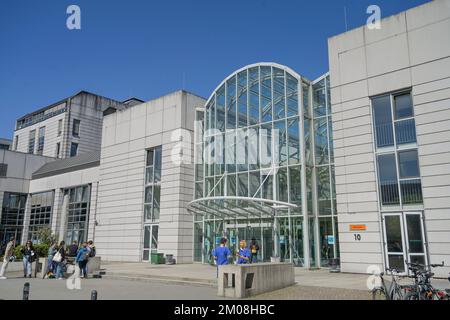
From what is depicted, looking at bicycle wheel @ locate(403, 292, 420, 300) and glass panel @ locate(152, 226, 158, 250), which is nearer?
bicycle wheel @ locate(403, 292, 420, 300)

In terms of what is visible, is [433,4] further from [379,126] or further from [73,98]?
[73,98]

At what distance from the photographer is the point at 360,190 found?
18625 millimetres

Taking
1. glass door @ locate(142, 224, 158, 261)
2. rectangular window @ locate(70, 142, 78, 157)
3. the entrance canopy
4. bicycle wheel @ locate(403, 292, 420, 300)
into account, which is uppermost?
rectangular window @ locate(70, 142, 78, 157)

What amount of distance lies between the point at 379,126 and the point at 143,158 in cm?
1810

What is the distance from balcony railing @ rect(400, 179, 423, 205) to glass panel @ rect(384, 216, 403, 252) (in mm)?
916

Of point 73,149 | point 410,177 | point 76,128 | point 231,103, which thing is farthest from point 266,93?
point 76,128

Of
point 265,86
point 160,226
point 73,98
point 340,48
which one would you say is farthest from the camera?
point 73,98

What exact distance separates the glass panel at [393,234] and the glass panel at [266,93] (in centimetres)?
1005

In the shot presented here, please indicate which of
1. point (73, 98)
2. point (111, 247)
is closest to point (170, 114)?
point (111, 247)

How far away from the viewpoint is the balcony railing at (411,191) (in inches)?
669

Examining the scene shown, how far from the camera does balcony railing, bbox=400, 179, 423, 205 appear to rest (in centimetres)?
1700

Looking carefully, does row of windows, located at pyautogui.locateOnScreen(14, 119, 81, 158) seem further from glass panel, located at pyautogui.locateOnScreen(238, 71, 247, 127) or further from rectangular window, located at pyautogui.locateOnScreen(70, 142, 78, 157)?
glass panel, located at pyautogui.locateOnScreen(238, 71, 247, 127)

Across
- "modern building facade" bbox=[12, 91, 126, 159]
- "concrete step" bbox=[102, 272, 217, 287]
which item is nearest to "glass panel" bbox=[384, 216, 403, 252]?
"concrete step" bbox=[102, 272, 217, 287]

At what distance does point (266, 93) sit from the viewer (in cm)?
2514
